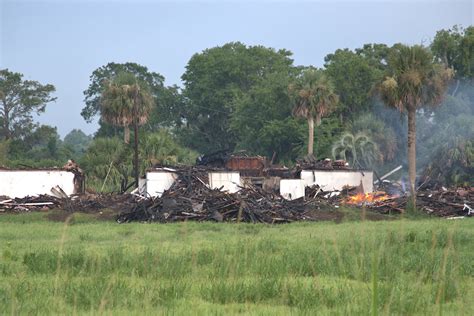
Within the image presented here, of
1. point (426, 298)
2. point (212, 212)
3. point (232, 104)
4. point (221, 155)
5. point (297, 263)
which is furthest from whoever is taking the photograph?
point (232, 104)

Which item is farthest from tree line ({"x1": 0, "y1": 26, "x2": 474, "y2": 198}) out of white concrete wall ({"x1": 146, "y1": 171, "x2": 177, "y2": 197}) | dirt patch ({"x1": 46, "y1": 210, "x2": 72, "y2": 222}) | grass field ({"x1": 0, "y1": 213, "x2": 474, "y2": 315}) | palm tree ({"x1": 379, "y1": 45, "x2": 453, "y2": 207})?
grass field ({"x1": 0, "y1": 213, "x2": 474, "y2": 315})

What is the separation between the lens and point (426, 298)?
395 inches

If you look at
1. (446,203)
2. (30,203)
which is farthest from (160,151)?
(446,203)

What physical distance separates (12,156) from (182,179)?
3796 cm

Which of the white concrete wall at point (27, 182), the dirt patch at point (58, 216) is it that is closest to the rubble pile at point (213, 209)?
the dirt patch at point (58, 216)

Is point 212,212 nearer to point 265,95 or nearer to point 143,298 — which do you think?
point 143,298

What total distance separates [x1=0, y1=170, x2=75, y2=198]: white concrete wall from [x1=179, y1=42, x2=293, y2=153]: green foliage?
45.7 m

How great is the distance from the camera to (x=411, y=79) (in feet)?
125

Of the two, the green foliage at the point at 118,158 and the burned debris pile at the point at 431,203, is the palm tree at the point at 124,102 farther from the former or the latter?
the burned debris pile at the point at 431,203

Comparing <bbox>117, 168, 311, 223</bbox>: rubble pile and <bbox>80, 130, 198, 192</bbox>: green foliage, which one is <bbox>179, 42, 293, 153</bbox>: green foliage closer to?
<bbox>80, 130, 198, 192</bbox>: green foliage

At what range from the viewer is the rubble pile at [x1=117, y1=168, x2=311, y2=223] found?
31641mm

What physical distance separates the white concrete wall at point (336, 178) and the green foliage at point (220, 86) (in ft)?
140

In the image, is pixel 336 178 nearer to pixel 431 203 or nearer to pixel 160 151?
pixel 431 203

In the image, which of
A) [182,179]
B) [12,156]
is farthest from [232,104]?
[182,179]
